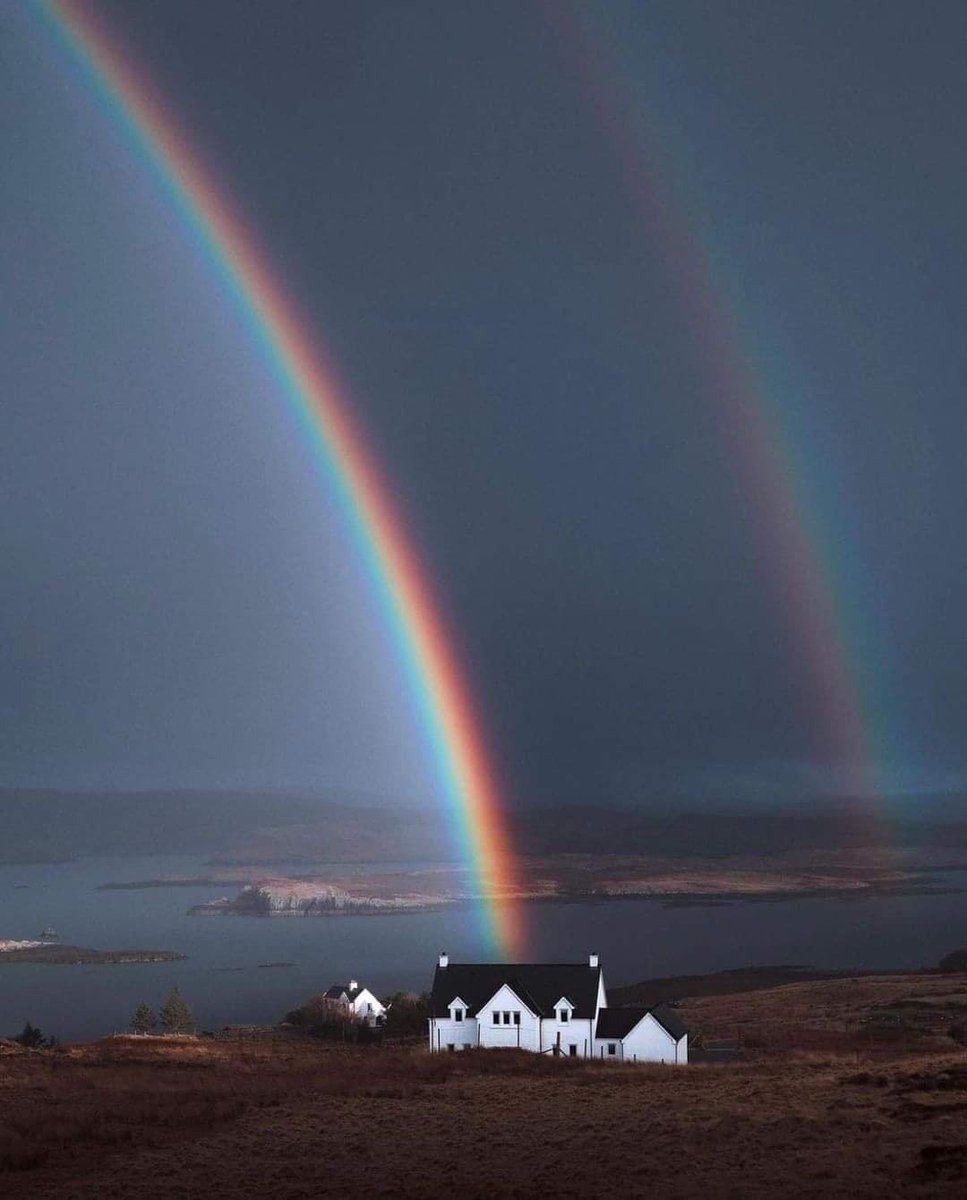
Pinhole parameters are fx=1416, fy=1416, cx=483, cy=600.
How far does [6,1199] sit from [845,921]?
151m

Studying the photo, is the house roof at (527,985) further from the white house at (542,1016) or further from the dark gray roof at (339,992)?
the dark gray roof at (339,992)

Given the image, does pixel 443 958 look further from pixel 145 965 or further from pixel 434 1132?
pixel 145 965

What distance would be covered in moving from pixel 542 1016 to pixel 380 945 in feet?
327

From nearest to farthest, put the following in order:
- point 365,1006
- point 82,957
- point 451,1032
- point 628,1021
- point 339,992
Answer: point 628,1021, point 451,1032, point 365,1006, point 339,992, point 82,957

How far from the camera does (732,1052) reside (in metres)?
41.8

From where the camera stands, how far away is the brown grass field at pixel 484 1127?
1906 centimetres

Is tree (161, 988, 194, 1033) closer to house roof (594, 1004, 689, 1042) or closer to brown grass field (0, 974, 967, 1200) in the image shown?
brown grass field (0, 974, 967, 1200)

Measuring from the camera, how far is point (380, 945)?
13925 cm

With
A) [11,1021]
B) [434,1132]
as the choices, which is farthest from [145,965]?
[434,1132]

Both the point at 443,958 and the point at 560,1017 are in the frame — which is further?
the point at 443,958

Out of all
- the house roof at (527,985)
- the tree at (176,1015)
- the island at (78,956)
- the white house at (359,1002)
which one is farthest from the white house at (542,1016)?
the island at (78,956)

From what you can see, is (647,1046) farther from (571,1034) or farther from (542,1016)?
(542,1016)

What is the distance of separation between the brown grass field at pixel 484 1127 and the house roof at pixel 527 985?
4.45 m

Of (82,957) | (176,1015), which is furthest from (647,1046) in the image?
(82,957)
